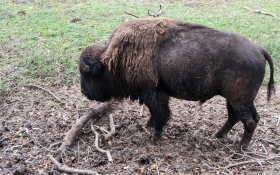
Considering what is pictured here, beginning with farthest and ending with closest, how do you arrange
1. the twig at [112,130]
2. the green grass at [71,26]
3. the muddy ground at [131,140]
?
the green grass at [71,26] < the twig at [112,130] < the muddy ground at [131,140]

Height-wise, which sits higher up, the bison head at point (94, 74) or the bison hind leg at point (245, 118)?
the bison head at point (94, 74)

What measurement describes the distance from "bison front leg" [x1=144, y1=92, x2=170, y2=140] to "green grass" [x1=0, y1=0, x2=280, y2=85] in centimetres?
229

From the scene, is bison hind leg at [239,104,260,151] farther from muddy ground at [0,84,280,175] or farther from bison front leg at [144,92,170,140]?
bison front leg at [144,92,170,140]

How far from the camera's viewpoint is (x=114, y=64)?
4.47 m

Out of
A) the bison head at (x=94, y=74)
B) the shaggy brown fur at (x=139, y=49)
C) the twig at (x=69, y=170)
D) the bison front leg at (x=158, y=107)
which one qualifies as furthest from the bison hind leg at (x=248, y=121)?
the twig at (x=69, y=170)

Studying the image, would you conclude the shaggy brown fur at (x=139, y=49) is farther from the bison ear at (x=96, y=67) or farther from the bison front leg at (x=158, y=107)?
the bison front leg at (x=158, y=107)

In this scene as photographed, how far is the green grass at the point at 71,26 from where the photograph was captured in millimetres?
6660

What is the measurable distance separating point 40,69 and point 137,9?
5.39 metres

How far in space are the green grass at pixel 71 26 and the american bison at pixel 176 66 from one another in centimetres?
202

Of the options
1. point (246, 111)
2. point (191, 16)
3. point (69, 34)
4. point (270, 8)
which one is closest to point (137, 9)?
point (191, 16)

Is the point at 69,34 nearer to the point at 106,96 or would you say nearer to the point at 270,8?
the point at 106,96

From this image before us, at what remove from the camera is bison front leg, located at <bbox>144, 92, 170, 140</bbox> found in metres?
4.50

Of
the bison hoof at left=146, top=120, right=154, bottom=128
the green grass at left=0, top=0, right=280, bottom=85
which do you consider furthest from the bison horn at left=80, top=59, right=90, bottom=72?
the green grass at left=0, top=0, right=280, bottom=85

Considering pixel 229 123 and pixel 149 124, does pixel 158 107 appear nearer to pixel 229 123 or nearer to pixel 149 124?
pixel 149 124
